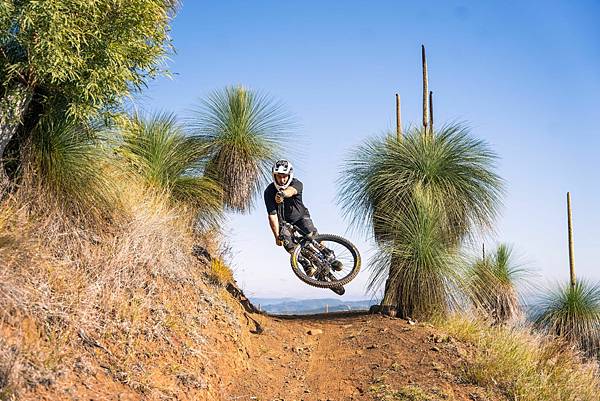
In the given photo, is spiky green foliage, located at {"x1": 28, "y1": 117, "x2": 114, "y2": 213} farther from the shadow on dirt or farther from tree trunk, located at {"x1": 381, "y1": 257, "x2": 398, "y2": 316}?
tree trunk, located at {"x1": 381, "y1": 257, "x2": 398, "y2": 316}

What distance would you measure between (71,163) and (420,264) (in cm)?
625

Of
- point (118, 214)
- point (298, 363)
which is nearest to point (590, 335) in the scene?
point (298, 363)

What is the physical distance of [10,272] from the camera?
7230 mm

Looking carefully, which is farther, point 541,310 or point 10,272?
point 541,310

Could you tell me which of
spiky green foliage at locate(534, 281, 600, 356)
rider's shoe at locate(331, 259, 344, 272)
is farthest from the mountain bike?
spiky green foliage at locate(534, 281, 600, 356)

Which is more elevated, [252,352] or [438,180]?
[438,180]

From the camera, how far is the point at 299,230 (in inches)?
448

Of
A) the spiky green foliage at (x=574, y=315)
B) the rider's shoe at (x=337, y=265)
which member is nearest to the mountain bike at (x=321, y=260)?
the rider's shoe at (x=337, y=265)

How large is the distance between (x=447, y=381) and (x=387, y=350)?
1.30 m

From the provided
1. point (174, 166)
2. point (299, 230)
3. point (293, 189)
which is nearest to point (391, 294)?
point (299, 230)

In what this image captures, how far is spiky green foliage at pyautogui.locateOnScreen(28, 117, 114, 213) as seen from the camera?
9969 millimetres

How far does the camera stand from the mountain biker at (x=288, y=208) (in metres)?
11.1

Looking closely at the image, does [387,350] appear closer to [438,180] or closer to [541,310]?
[438,180]

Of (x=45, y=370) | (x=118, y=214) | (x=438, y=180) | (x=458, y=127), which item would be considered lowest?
(x=45, y=370)
